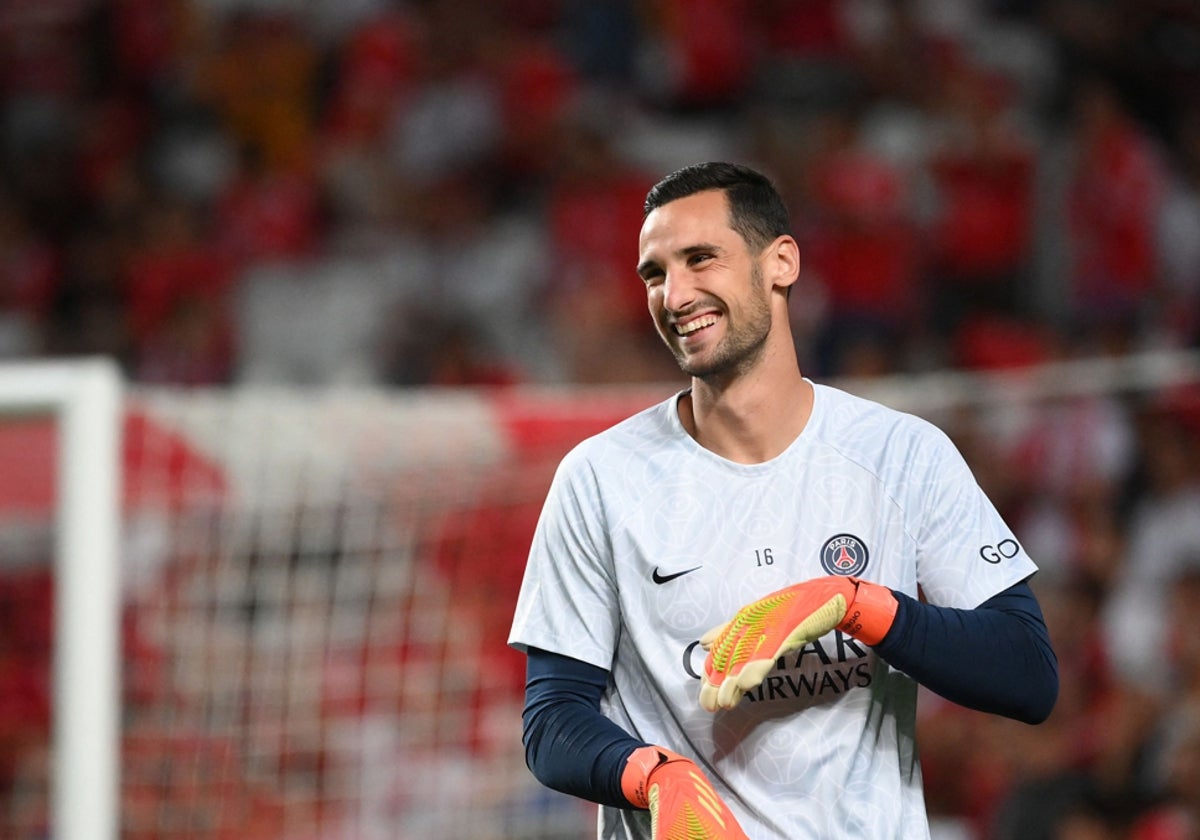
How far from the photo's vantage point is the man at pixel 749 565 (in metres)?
2.14

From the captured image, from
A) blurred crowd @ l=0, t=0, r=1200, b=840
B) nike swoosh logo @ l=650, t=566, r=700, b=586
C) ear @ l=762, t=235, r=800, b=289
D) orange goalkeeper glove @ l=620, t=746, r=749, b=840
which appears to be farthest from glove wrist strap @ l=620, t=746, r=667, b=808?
blurred crowd @ l=0, t=0, r=1200, b=840

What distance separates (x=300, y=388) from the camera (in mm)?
7285

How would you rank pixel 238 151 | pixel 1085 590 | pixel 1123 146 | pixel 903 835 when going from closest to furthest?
pixel 903 835 < pixel 1085 590 < pixel 1123 146 < pixel 238 151

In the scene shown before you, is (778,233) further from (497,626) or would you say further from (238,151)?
(238,151)

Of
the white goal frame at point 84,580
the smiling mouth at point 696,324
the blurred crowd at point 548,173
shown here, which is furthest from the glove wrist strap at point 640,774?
the blurred crowd at point 548,173

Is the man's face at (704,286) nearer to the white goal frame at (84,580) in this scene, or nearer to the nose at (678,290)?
the nose at (678,290)

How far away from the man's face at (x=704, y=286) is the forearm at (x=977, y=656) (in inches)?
17.1

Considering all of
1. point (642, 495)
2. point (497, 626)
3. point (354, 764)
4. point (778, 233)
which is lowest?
point (354, 764)

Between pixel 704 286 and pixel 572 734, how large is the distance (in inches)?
24.6

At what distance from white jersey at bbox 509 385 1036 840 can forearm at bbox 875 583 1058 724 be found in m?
0.09

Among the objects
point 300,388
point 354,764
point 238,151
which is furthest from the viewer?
point 238,151

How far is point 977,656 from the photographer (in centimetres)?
203

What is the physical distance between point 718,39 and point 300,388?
2515 mm

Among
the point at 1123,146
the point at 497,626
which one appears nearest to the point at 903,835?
the point at 497,626
